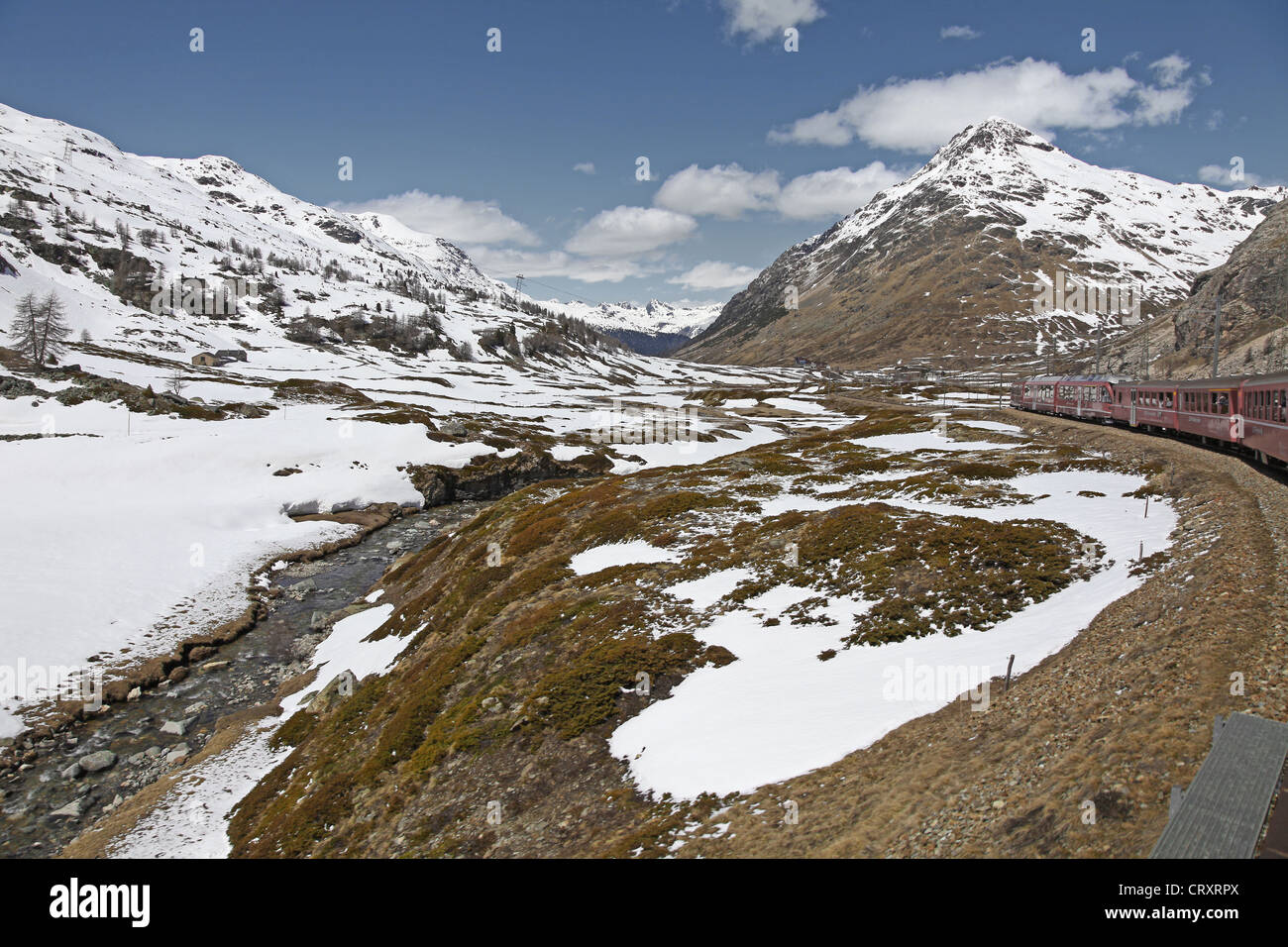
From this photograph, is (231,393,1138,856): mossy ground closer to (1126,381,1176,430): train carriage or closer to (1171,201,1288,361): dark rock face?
(1126,381,1176,430): train carriage

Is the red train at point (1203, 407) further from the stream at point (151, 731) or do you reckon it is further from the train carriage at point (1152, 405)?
→ the stream at point (151, 731)

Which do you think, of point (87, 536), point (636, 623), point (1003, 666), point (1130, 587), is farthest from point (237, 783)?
point (87, 536)

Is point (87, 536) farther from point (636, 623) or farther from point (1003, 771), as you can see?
point (1003, 771)

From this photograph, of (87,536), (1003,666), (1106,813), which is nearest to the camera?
(1106,813)

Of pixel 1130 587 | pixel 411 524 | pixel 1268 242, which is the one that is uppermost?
pixel 1268 242

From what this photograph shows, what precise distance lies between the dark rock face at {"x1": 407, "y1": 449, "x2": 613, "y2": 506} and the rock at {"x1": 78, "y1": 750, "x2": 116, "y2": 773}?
41283 millimetres

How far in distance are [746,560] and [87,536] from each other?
43.3m

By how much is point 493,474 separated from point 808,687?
5939cm

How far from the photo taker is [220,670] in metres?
28.0

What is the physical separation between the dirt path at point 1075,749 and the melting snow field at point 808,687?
2.45 feet

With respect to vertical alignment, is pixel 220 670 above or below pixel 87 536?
below

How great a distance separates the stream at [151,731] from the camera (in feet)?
61.2

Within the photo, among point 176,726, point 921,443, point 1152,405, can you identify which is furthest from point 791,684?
point 1152,405

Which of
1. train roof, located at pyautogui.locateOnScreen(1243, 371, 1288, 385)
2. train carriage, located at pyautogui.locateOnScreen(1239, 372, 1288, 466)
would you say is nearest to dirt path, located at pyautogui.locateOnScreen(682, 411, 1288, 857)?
train carriage, located at pyautogui.locateOnScreen(1239, 372, 1288, 466)
